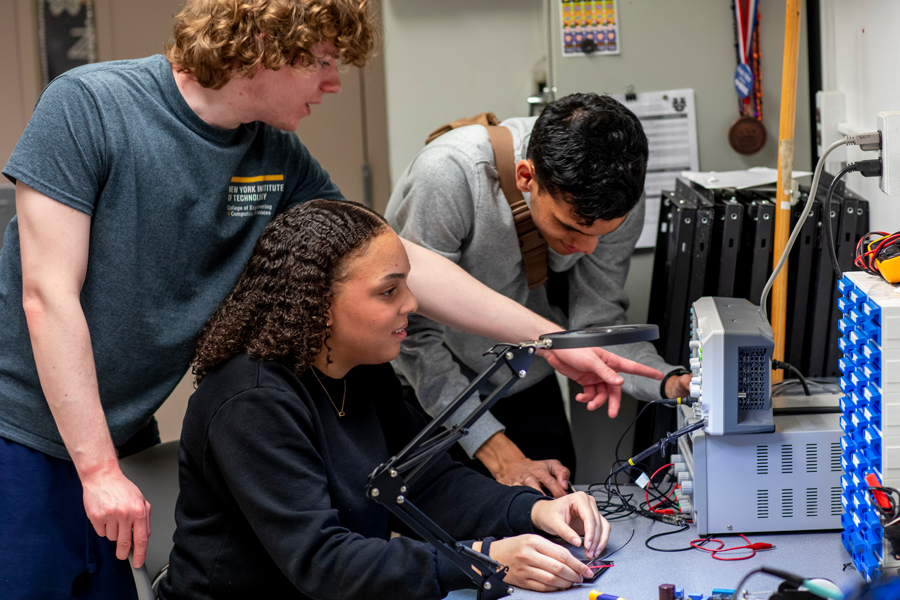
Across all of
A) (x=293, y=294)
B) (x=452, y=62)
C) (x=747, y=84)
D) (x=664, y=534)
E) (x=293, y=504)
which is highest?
(x=452, y=62)

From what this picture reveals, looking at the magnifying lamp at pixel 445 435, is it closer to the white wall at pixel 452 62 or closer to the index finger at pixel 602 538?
the index finger at pixel 602 538

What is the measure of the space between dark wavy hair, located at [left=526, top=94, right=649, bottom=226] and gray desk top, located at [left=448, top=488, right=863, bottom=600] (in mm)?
584

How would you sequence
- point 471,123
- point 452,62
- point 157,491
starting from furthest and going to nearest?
1. point 452,62
2. point 471,123
3. point 157,491

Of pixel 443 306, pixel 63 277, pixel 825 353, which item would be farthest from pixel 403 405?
pixel 825 353

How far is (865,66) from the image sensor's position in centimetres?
177

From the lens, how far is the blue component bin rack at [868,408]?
105 cm

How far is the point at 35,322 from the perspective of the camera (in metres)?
1.20

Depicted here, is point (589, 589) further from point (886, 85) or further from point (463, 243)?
point (886, 85)

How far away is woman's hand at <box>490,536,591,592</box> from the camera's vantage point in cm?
114

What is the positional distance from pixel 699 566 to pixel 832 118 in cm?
123

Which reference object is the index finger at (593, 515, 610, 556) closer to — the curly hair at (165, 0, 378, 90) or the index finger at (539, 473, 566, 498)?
the index finger at (539, 473, 566, 498)

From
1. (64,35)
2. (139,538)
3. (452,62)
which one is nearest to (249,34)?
(139,538)

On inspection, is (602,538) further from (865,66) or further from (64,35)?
(64,35)

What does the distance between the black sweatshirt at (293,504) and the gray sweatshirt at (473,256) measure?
0.35 metres
